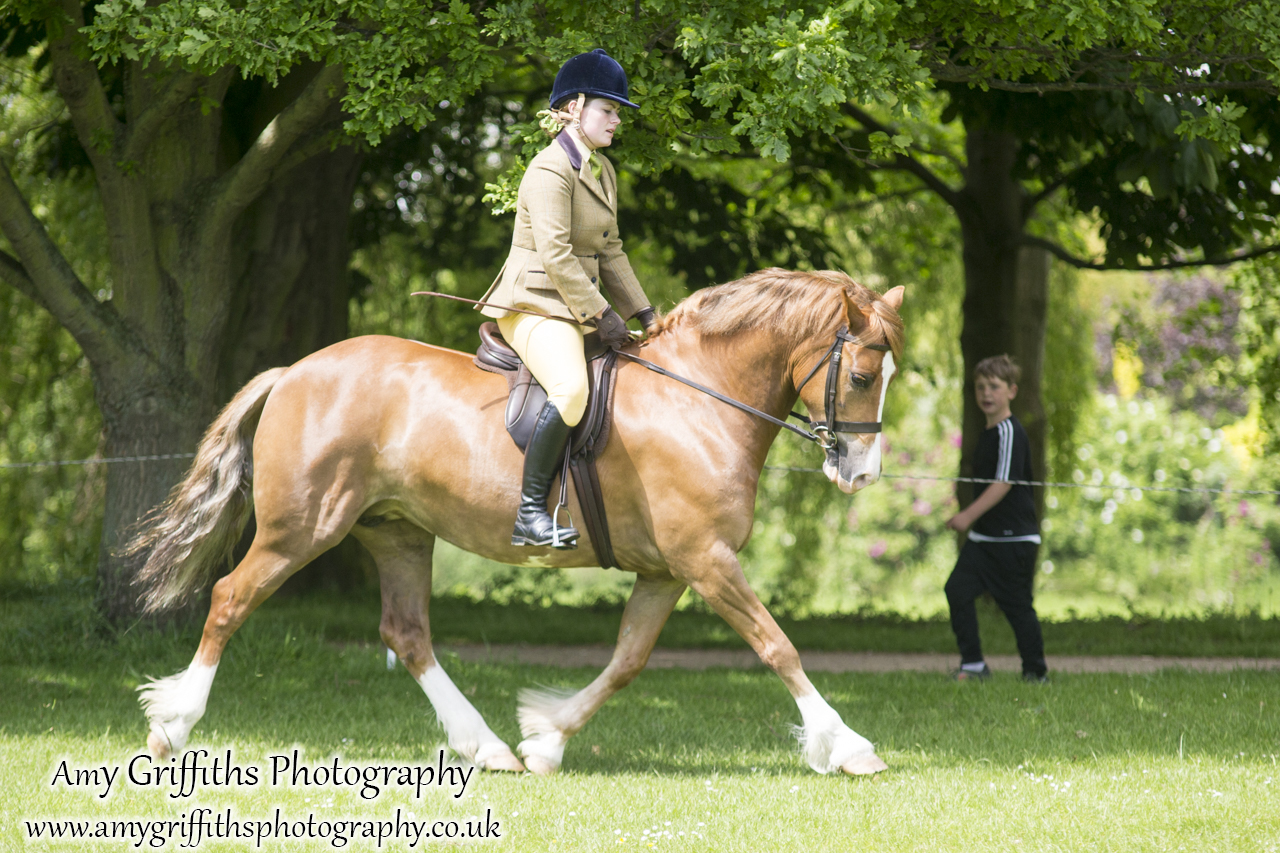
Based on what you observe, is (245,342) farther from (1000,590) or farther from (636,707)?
(1000,590)

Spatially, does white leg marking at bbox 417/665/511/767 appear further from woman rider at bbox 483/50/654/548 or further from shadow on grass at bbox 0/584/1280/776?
woman rider at bbox 483/50/654/548

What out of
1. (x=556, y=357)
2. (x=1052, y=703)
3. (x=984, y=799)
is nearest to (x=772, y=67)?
(x=556, y=357)

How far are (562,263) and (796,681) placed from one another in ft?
7.10

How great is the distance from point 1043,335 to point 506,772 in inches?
381

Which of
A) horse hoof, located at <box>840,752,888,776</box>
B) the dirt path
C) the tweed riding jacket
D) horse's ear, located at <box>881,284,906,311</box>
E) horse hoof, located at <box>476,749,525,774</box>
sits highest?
the tweed riding jacket

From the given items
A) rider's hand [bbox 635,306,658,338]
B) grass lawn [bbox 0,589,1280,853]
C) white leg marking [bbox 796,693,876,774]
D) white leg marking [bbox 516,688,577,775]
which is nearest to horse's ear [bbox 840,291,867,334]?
rider's hand [bbox 635,306,658,338]

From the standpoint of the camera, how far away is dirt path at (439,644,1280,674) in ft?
30.6

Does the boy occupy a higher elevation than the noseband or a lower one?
lower

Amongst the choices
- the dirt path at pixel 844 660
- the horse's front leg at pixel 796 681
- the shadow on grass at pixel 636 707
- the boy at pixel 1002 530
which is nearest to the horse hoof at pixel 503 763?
the shadow on grass at pixel 636 707

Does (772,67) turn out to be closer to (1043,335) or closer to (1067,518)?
(1043,335)

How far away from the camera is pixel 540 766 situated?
5699 millimetres

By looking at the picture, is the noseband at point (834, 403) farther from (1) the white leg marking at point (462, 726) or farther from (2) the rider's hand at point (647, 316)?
(1) the white leg marking at point (462, 726)

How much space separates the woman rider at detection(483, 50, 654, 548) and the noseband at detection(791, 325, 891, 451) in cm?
99

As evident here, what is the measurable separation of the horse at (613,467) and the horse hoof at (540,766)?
23 millimetres
